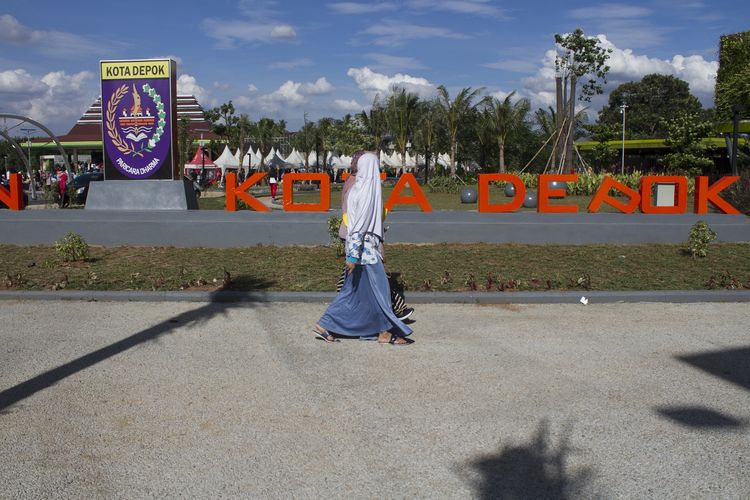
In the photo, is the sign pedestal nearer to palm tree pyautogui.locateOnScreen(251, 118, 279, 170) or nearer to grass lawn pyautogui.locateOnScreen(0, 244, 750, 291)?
grass lawn pyautogui.locateOnScreen(0, 244, 750, 291)

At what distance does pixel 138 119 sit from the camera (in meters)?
17.9

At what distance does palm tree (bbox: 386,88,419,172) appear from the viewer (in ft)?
180

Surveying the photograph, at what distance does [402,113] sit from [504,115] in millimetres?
7523

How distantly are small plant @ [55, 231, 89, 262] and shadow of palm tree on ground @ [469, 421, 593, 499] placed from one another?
9411 millimetres

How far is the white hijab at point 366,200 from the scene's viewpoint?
695cm

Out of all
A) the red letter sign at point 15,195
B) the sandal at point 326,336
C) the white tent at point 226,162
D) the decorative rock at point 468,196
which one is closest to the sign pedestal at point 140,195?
the red letter sign at point 15,195

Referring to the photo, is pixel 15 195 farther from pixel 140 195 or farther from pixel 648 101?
pixel 648 101

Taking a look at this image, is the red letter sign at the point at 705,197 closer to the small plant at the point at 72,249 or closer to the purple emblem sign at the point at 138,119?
the purple emblem sign at the point at 138,119

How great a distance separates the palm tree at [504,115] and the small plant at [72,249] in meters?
43.8

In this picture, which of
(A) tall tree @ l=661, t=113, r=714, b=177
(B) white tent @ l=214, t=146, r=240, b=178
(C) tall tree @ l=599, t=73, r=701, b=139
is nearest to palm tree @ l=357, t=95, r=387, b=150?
(B) white tent @ l=214, t=146, r=240, b=178

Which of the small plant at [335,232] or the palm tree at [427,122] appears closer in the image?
the small plant at [335,232]

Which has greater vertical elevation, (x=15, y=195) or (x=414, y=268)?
(x=15, y=195)

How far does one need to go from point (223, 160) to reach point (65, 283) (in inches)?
1833

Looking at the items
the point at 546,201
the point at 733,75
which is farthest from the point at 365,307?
the point at 733,75
